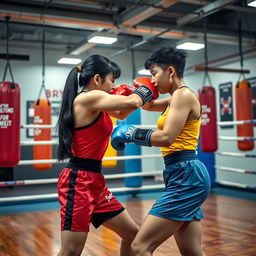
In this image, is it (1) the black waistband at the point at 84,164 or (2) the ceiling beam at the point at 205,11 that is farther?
(2) the ceiling beam at the point at 205,11

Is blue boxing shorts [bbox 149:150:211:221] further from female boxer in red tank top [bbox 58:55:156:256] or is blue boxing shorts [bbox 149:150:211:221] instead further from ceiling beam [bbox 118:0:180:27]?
ceiling beam [bbox 118:0:180:27]

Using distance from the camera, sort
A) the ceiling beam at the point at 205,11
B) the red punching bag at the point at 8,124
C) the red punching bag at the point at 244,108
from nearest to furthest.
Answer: the red punching bag at the point at 8,124 < the ceiling beam at the point at 205,11 < the red punching bag at the point at 244,108

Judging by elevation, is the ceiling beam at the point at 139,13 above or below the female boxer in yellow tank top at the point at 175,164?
above

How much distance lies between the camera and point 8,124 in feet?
13.2

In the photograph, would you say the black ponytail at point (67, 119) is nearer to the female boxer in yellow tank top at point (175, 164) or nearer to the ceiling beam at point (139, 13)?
the female boxer in yellow tank top at point (175, 164)

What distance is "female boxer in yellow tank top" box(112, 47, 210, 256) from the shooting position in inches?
64.3

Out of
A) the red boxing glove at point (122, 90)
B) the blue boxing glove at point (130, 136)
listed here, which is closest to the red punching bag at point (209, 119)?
the red boxing glove at point (122, 90)

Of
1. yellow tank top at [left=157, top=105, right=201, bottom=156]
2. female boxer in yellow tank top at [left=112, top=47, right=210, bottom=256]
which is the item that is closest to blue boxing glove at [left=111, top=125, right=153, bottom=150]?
female boxer in yellow tank top at [left=112, top=47, right=210, bottom=256]

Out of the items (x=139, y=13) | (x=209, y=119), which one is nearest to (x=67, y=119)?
(x=139, y=13)

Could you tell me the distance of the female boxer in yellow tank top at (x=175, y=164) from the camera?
1.63 m

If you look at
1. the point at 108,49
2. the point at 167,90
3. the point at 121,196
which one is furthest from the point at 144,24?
the point at 167,90

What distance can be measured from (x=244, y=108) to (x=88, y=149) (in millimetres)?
3986

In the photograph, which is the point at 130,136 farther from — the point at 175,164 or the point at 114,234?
the point at 114,234

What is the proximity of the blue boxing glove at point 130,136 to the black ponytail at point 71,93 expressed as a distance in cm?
22
